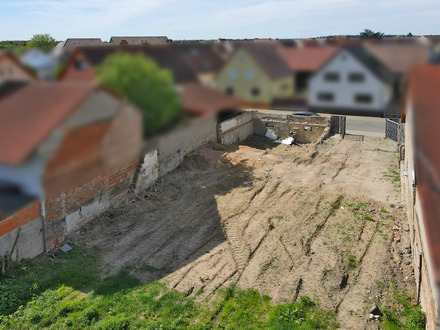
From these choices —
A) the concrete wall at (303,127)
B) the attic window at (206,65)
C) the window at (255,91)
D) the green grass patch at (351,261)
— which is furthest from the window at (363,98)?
the concrete wall at (303,127)

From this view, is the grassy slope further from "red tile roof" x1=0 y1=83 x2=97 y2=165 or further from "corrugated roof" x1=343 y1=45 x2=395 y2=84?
"red tile roof" x1=0 y1=83 x2=97 y2=165

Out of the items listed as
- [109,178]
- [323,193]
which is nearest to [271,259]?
[323,193]

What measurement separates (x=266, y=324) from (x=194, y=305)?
2.06 meters

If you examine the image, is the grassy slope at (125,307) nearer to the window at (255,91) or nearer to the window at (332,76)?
the window at (255,91)

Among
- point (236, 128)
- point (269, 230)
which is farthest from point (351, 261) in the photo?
point (236, 128)

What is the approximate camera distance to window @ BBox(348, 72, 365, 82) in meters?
2.35

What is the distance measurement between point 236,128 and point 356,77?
24332mm

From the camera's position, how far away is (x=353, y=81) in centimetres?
237

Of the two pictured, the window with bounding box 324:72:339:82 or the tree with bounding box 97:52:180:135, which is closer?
the tree with bounding box 97:52:180:135

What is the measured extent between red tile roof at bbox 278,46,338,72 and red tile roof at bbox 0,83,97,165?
3.59 ft

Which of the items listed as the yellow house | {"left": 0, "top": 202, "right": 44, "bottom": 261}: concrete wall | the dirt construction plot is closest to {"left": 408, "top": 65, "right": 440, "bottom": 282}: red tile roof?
the yellow house

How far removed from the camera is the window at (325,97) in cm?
243

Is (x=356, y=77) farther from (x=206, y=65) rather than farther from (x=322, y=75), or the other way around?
(x=206, y=65)

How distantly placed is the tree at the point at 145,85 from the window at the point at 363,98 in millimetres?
996
